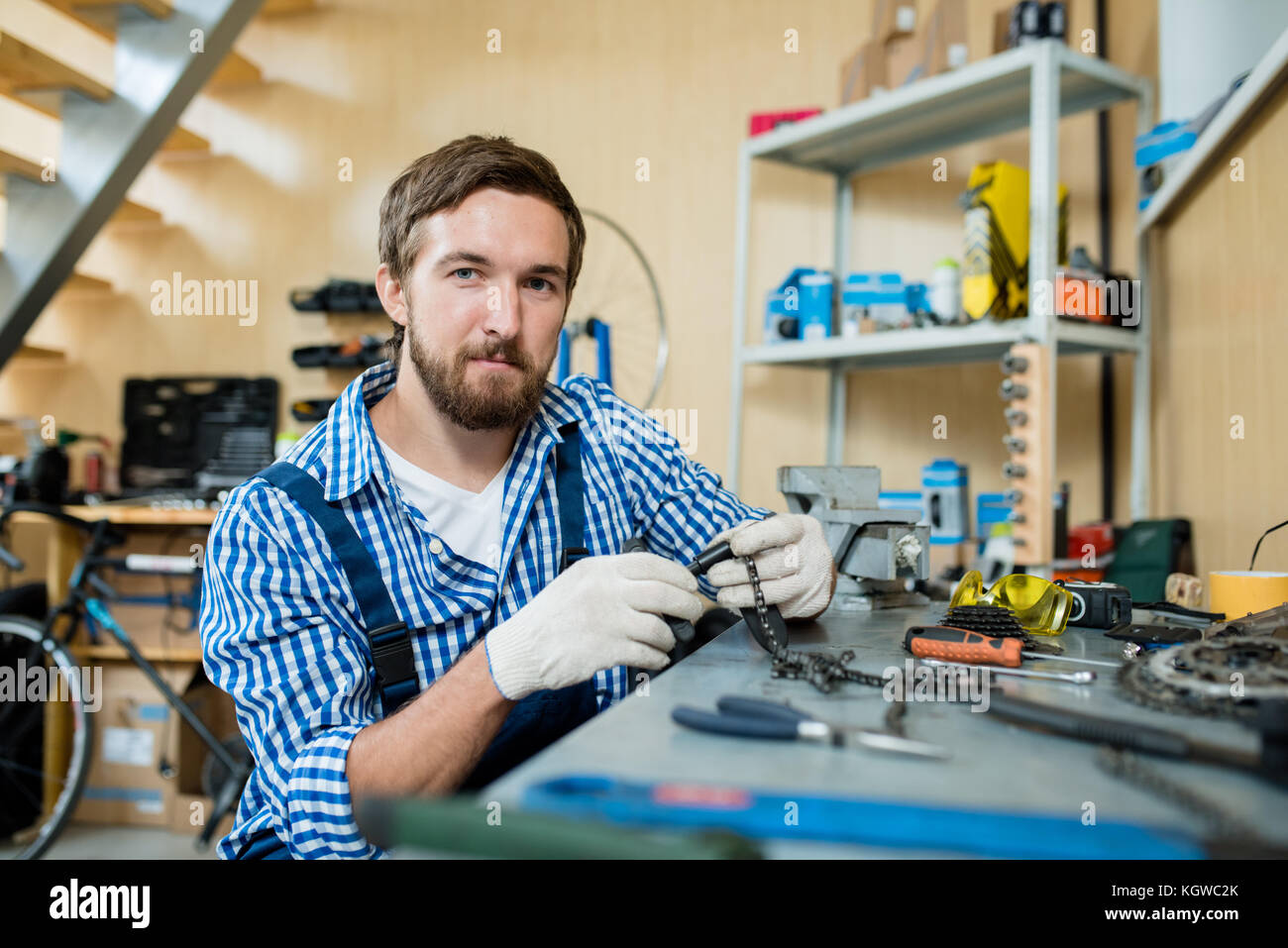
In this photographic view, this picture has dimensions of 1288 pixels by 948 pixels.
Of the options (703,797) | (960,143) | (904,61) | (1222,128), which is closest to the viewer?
(703,797)

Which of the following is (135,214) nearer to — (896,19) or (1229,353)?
(896,19)

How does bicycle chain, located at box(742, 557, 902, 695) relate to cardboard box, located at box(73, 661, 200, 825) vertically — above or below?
above

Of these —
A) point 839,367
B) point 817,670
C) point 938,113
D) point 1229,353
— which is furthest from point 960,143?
point 817,670

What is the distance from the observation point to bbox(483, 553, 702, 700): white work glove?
82cm

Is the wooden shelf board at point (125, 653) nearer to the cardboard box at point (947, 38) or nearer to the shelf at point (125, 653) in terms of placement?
the shelf at point (125, 653)

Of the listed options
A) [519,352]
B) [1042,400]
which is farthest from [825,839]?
[1042,400]

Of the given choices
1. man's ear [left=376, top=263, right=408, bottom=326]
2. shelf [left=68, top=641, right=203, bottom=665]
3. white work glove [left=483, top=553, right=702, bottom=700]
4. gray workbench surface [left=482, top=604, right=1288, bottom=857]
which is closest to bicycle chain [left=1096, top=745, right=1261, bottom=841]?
gray workbench surface [left=482, top=604, right=1288, bottom=857]

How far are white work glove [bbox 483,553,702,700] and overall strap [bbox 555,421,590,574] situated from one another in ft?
0.81

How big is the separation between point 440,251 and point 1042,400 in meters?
1.19

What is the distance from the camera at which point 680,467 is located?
1.38m

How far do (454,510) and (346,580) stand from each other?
0.23 m

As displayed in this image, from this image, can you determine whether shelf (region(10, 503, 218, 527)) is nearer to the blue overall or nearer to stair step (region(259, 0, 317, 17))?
the blue overall

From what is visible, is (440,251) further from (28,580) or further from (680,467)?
(28,580)

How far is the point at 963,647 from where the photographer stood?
80 centimetres
